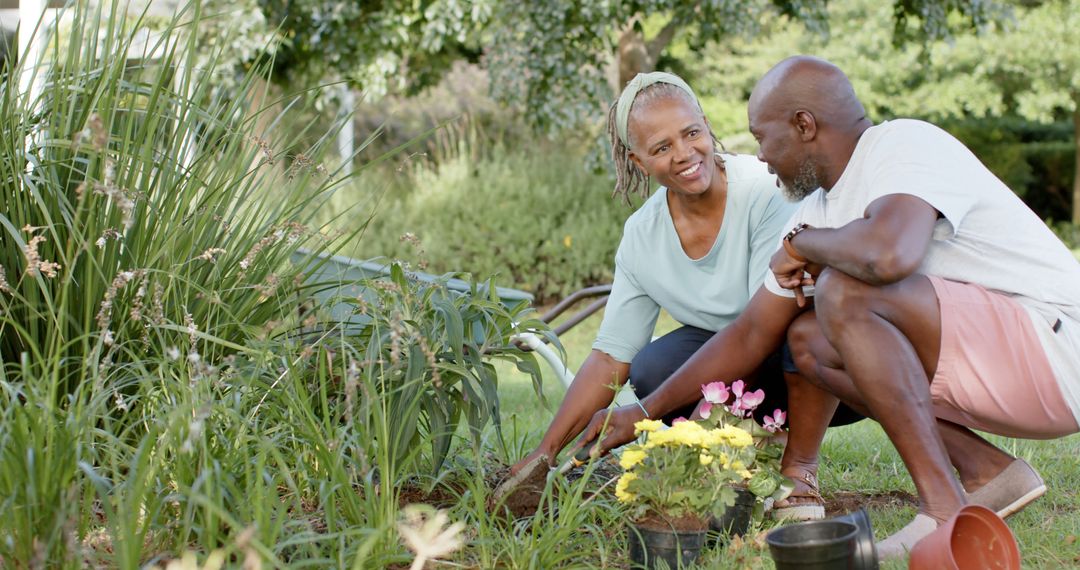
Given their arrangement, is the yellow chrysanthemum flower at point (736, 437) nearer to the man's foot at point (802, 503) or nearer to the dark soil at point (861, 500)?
the man's foot at point (802, 503)

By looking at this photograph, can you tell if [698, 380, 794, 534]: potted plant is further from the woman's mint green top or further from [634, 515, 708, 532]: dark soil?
the woman's mint green top

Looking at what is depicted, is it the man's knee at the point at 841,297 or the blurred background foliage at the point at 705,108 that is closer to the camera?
the man's knee at the point at 841,297

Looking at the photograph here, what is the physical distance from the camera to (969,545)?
85.6 inches

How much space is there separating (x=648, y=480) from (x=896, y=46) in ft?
27.4

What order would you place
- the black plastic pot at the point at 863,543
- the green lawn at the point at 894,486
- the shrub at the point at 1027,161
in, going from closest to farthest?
the black plastic pot at the point at 863,543 < the green lawn at the point at 894,486 < the shrub at the point at 1027,161

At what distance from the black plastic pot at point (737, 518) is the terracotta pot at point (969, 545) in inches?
19.5

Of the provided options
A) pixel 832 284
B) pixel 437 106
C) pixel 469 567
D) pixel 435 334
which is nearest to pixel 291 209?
pixel 435 334

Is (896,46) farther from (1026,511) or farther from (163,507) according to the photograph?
(163,507)

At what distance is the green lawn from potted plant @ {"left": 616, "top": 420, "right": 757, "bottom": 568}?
0.10 metres

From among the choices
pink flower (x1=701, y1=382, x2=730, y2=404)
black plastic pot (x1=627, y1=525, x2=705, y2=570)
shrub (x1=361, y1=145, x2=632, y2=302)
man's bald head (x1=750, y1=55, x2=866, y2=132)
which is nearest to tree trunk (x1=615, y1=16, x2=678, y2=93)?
shrub (x1=361, y1=145, x2=632, y2=302)

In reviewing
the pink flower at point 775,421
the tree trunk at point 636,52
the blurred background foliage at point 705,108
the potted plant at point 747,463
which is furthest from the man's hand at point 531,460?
the tree trunk at point 636,52

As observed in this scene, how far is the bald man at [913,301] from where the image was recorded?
245 cm

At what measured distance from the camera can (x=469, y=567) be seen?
2.26 m

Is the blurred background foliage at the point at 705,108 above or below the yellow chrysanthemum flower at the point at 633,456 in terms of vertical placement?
below
